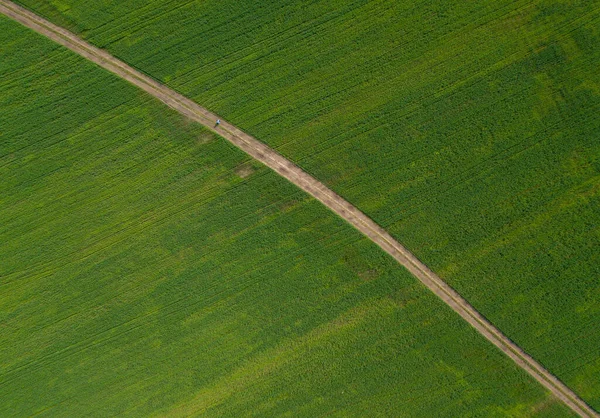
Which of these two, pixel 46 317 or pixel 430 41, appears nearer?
pixel 430 41

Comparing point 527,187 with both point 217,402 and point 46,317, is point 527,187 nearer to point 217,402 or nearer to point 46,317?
point 217,402

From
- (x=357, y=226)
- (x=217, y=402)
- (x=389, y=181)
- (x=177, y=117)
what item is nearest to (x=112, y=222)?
(x=177, y=117)

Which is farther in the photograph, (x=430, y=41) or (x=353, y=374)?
(x=353, y=374)

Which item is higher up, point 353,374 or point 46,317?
point 46,317

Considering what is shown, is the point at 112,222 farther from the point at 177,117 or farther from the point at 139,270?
the point at 177,117

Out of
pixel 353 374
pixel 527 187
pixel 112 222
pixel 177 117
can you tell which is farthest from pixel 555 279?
pixel 112 222

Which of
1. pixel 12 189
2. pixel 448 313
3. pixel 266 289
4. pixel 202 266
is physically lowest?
pixel 448 313
